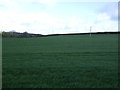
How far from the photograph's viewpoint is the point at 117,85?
245 inches

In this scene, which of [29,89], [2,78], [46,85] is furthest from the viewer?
[2,78]

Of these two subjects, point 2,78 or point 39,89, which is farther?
point 2,78

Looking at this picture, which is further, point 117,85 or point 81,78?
point 81,78

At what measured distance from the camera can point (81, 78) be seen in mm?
→ 7188

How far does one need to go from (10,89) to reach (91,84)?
8.00 feet

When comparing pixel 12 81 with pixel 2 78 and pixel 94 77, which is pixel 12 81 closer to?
pixel 2 78

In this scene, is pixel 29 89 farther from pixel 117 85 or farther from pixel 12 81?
pixel 117 85

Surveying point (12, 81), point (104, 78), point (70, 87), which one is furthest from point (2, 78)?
point (104, 78)

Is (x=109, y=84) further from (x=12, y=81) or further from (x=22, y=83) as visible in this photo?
(x=12, y=81)

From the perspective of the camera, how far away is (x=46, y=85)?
6.18 metres

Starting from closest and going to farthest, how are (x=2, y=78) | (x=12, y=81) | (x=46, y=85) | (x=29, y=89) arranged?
(x=29, y=89), (x=46, y=85), (x=12, y=81), (x=2, y=78)

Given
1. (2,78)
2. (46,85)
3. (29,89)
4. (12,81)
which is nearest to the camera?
(29,89)

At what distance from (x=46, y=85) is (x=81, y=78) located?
1.55 meters

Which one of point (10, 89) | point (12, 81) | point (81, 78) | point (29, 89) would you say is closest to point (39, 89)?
point (29, 89)
